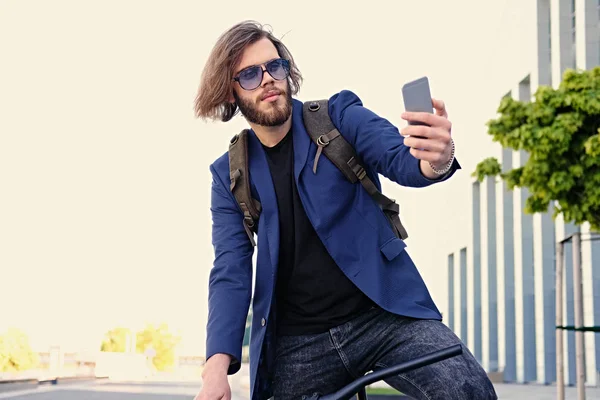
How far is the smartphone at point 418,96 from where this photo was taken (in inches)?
84.5

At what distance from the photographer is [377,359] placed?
2893 millimetres

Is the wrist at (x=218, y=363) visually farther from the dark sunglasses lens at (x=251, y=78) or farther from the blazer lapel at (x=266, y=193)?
the dark sunglasses lens at (x=251, y=78)

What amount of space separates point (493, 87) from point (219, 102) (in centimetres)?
3764

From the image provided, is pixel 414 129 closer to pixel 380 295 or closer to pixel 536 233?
pixel 380 295

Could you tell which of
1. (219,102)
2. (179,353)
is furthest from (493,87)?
(179,353)

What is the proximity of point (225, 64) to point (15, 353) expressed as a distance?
5653 centimetres

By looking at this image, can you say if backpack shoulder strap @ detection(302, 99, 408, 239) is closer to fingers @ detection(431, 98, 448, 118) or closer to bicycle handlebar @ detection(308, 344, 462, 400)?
fingers @ detection(431, 98, 448, 118)

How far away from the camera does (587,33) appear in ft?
91.3

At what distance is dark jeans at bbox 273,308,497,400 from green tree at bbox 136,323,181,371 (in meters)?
115

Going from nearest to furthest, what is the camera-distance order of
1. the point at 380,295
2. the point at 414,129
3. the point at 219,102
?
the point at 414,129
the point at 380,295
the point at 219,102

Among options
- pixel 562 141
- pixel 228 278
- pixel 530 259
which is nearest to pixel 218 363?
pixel 228 278

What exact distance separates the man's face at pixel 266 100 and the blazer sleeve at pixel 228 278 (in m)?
0.30

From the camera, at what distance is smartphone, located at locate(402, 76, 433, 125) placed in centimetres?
215

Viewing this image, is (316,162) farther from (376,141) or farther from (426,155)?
(426,155)
